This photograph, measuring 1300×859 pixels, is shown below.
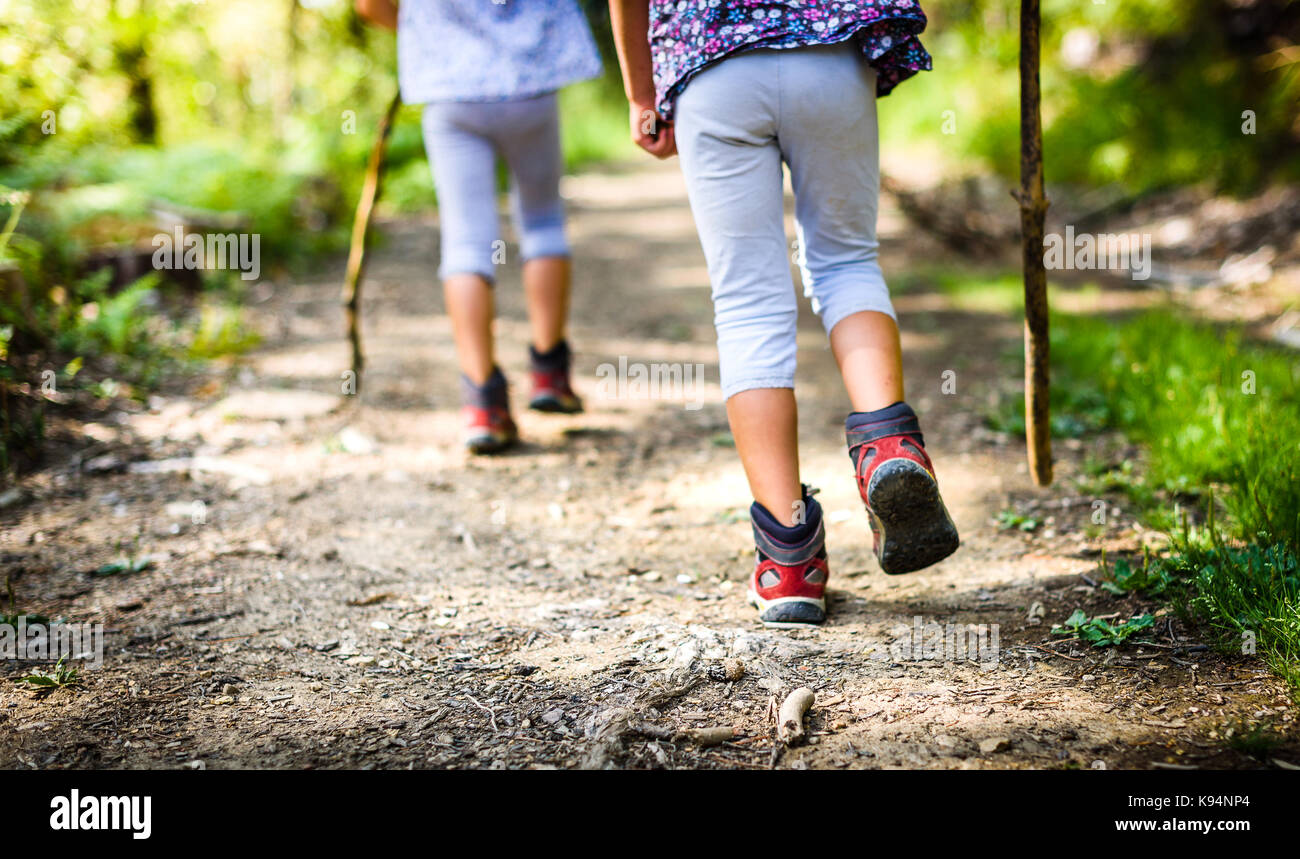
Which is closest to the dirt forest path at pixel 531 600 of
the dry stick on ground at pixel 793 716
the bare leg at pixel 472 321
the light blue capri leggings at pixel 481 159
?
the dry stick on ground at pixel 793 716

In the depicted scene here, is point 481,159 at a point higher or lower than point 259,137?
lower

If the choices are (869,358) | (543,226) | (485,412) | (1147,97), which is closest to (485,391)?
(485,412)

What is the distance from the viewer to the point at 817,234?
2057mm

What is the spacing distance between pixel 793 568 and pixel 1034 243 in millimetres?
1025

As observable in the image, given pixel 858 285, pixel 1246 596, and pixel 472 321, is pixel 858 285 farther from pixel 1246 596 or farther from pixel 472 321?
pixel 472 321

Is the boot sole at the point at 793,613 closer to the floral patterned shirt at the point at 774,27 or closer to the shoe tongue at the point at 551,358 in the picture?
the floral patterned shirt at the point at 774,27

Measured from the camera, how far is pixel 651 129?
6.80 ft

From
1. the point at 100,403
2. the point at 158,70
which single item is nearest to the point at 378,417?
the point at 100,403

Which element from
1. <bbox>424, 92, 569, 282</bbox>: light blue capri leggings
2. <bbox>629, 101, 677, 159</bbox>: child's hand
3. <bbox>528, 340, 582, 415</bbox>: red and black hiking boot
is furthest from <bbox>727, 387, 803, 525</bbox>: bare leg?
<bbox>528, 340, 582, 415</bbox>: red and black hiking boot

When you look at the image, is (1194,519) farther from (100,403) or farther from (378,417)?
(100,403)

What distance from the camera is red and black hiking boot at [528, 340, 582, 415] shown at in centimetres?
350

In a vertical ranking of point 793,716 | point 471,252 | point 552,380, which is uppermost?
point 471,252

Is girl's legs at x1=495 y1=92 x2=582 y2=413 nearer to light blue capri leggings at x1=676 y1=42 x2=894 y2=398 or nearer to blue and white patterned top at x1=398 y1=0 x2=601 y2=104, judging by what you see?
blue and white patterned top at x1=398 y1=0 x2=601 y2=104
